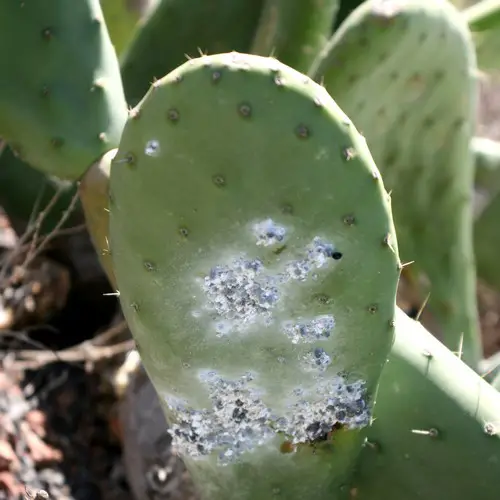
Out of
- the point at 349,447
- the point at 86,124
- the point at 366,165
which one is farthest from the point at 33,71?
the point at 349,447

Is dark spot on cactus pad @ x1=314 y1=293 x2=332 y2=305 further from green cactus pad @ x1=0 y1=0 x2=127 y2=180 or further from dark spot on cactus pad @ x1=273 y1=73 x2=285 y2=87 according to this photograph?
green cactus pad @ x1=0 y1=0 x2=127 y2=180

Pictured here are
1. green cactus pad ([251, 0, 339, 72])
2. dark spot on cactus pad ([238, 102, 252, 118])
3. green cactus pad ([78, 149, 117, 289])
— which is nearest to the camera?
dark spot on cactus pad ([238, 102, 252, 118])

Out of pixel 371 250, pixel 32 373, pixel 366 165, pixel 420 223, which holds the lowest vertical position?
pixel 32 373

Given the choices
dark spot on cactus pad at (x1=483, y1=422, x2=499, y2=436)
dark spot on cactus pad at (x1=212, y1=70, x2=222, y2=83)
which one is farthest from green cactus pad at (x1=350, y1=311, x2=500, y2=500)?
dark spot on cactus pad at (x1=212, y1=70, x2=222, y2=83)

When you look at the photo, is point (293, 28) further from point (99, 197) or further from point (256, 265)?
point (256, 265)

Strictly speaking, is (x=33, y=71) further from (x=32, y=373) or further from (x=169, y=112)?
(x=32, y=373)

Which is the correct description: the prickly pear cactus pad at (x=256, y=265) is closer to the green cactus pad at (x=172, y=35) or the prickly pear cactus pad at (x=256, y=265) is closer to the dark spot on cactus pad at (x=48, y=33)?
the dark spot on cactus pad at (x=48, y=33)

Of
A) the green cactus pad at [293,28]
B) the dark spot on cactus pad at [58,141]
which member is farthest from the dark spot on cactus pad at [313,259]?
the green cactus pad at [293,28]
